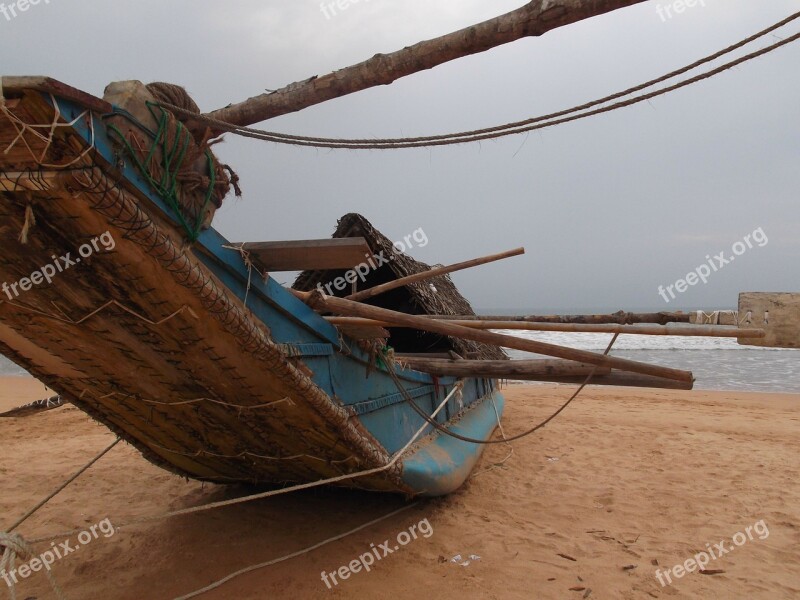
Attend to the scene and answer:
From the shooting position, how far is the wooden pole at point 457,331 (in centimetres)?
299

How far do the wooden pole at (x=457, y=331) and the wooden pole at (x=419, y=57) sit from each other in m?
1.04

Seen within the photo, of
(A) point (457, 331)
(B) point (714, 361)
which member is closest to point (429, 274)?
(A) point (457, 331)

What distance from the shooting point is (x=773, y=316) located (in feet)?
9.53

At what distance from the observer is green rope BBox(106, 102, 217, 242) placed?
1945 millimetres

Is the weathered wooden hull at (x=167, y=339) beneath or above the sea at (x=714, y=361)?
above

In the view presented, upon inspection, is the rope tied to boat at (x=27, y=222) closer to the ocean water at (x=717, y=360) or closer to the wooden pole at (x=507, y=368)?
the wooden pole at (x=507, y=368)

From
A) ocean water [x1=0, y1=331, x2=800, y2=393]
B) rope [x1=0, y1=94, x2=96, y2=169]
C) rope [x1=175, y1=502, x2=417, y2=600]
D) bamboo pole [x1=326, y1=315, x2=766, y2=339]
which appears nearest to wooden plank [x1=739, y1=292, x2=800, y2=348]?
bamboo pole [x1=326, y1=315, x2=766, y2=339]

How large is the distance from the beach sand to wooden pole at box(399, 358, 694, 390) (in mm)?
1131

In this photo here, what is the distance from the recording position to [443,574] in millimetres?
3400

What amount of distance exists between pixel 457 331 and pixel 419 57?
1.50 m

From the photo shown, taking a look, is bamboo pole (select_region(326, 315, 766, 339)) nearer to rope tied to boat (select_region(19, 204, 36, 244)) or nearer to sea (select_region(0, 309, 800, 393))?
rope tied to boat (select_region(19, 204, 36, 244))

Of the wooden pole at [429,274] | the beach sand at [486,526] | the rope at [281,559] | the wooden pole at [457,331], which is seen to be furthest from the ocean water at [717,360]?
the rope at [281,559]

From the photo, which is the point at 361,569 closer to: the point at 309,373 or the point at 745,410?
the point at 309,373

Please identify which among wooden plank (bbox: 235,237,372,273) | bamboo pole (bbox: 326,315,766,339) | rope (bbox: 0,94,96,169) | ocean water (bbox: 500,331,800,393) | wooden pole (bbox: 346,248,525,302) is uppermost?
rope (bbox: 0,94,96,169)
